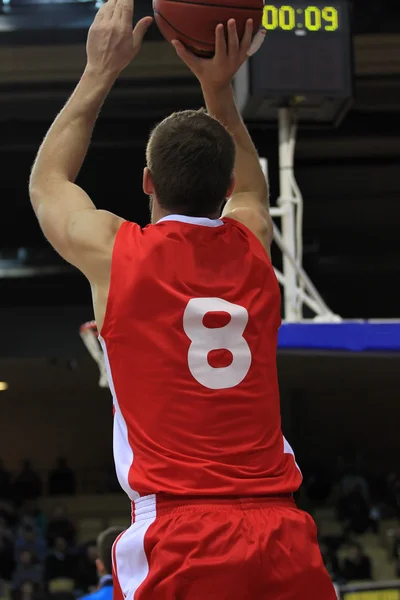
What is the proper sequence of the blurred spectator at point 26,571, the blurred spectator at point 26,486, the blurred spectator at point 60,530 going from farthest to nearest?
the blurred spectator at point 26,486, the blurred spectator at point 60,530, the blurred spectator at point 26,571

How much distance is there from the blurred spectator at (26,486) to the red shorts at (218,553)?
52.8 feet

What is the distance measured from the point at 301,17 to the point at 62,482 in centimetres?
1382

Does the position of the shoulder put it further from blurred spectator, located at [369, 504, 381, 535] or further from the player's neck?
blurred spectator, located at [369, 504, 381, 535]

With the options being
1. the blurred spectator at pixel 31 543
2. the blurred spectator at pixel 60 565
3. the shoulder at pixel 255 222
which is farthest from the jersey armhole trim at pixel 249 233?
the blurred spectator at pixel 31 543

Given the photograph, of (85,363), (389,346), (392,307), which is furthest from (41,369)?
(389,346)

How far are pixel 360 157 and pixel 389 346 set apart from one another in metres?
7.12

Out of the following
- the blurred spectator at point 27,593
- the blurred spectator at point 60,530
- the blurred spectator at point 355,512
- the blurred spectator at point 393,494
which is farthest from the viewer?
the blurred spectator at point 393,494

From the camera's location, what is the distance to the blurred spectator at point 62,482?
60.7ft

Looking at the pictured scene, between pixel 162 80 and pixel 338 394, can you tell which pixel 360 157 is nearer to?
pixel 162 80

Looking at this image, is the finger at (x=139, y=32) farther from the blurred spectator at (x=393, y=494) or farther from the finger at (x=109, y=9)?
the blurred spectator at (x=393, y=494)

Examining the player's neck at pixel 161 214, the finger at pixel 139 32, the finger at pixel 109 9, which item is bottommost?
the player's neck at pixel 161 214

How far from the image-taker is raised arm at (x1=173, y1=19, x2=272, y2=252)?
2.39 m

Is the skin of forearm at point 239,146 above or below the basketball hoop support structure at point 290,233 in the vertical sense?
above

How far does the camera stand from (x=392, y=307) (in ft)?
45.3
